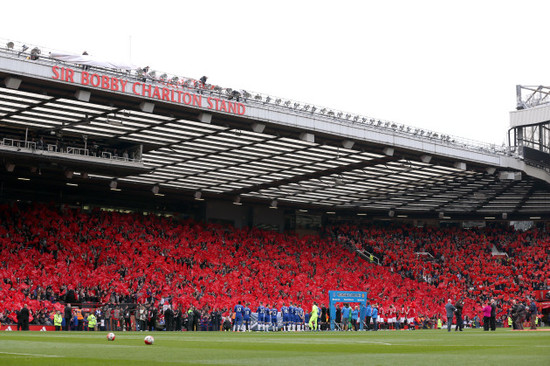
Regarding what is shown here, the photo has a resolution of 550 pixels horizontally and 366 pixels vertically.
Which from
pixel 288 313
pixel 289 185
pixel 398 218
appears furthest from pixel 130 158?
pixel 398 218

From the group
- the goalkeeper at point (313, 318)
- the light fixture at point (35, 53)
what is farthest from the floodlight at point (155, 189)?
the light fixture at point (35, 53)

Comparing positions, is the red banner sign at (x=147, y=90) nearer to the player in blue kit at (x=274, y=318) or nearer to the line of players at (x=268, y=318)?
the line of players at (x=268, y=318)

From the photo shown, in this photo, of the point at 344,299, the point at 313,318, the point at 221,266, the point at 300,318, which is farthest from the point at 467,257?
the point at 313,318

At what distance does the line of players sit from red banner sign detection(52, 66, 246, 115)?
34.6 feet

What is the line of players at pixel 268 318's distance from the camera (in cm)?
3680

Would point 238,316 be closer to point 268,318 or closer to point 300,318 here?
point 268,318

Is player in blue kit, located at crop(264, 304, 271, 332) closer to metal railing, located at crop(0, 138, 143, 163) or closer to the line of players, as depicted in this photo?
the line of players

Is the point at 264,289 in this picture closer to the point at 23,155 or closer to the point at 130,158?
the point at 130,158

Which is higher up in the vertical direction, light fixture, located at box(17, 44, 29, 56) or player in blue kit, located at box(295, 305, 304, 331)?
light fixture, located at box(17, 44, 29, 56)

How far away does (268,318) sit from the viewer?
38500 millimetres

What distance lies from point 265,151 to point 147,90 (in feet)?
35.5

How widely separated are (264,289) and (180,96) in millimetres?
18588

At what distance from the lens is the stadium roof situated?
3011 centimetres

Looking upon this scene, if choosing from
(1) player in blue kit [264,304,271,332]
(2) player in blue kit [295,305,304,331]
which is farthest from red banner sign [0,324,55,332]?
(2) player in blue kit [295,305,304,331]
